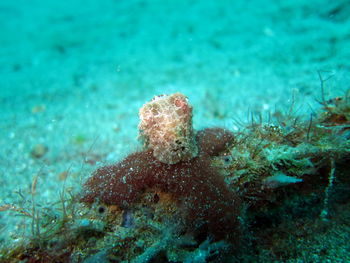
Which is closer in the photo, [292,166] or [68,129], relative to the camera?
[292,166]

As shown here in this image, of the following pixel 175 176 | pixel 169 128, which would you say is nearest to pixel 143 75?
pixel 169 128

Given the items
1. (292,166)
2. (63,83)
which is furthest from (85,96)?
(292,166)

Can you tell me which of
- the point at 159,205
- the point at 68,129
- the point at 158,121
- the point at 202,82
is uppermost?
the point at 202,82

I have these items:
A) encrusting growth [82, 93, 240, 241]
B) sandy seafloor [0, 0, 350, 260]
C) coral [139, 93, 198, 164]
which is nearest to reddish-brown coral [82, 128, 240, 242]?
encrusting growth [82, 93, 240, 241]

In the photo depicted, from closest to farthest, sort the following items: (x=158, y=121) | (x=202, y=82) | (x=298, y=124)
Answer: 1. (x=158, y=121)
2. (x=298, y=124)
3. (x=202, y=82)

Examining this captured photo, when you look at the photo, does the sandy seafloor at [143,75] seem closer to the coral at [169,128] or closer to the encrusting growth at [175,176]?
the encrusting growth at [175,176]

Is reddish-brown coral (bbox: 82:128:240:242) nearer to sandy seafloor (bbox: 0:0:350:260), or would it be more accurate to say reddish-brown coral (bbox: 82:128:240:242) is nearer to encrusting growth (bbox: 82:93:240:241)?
encrusting growth (bbox: 82:93:240:241)

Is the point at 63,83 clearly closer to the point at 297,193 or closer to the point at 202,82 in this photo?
the point at 202,82
